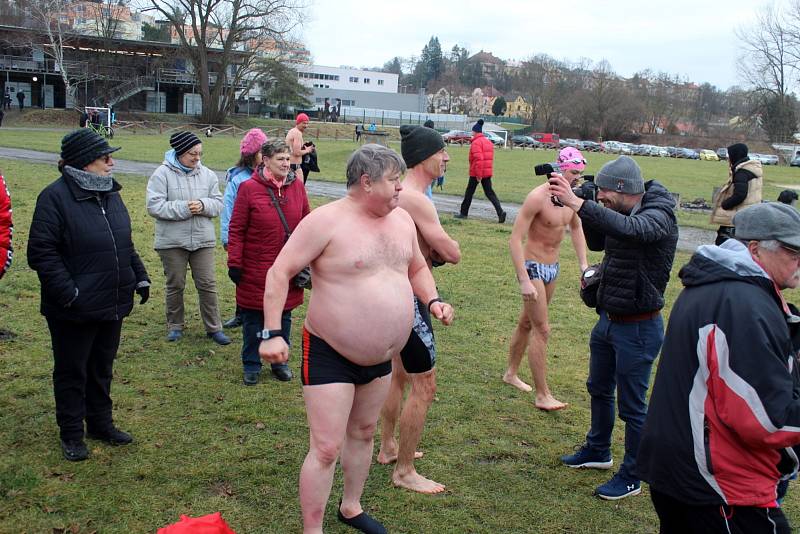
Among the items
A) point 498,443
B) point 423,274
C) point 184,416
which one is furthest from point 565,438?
point 184,416

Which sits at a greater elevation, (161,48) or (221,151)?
(161,48)

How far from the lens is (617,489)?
4570 mm

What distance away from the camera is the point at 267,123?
→ 6284 centimetres

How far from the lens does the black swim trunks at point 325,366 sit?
3594 millimetres

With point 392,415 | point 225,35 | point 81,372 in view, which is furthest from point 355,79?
point 81,372

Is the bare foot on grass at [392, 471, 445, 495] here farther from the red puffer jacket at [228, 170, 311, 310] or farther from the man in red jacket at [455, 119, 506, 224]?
the man in red jacket at [455, 119, 506, 224]

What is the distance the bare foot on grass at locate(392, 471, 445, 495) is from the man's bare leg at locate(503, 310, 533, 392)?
1940 mm

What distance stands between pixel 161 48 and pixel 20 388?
6771 cm

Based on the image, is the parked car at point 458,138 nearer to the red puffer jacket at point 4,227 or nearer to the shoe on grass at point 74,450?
the red puffer jacket at point 4,227

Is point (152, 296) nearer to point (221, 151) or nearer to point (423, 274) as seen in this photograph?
point (423, 274)

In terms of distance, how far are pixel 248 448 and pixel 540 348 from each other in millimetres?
2459

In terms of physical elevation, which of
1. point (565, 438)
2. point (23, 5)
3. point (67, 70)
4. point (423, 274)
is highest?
point (23, 5)

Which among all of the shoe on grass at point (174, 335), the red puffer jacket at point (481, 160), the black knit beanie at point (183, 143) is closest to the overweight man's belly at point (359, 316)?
the black knit beanie at point (183, 143)

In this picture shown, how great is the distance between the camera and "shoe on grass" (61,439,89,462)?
4633 millimetres
